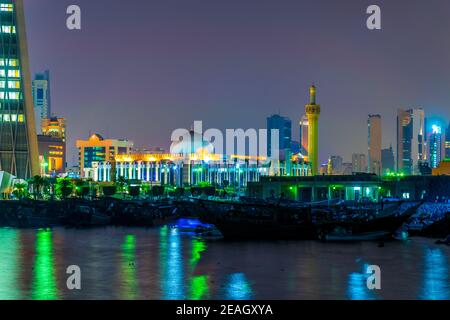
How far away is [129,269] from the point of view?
7869 cm

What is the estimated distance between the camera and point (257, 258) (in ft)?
286

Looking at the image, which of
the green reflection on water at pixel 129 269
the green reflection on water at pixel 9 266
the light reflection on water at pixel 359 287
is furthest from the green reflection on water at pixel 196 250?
the green reflection on water at pixel 9 266

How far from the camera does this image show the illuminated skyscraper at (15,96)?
602ft

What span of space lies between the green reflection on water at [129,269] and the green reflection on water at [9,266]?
8572 mm

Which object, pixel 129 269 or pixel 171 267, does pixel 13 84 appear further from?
pixel 171 267

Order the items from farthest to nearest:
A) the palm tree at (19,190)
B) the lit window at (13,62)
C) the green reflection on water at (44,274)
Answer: the lit window at (13,62)
the palm tree at (19,190)
the green reflection on water at (44,274)

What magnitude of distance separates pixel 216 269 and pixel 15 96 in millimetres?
122105

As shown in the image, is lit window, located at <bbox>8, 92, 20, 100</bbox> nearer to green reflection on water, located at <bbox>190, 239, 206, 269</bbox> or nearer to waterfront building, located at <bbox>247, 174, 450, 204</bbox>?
waterfront building, located at <bbox>247, 174, 450, 204</bbox>

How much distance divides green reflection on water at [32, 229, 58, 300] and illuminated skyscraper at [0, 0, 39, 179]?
85925 mm

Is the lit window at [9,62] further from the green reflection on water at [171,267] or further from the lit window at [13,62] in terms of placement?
the green reflection on water at [171,267]

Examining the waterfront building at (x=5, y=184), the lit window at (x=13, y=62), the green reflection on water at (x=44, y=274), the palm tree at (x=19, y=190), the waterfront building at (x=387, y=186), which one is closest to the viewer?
the green reflection on water at (x=44, y=274)

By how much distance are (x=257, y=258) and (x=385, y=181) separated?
10824cm

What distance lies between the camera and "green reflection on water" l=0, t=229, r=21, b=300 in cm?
6606
